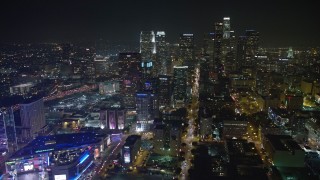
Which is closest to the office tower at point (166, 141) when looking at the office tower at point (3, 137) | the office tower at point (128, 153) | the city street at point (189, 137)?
the city street at point (189, 137)

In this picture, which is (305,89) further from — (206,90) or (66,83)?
(66,83)

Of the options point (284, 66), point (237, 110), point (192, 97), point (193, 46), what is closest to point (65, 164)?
point (237, 110)

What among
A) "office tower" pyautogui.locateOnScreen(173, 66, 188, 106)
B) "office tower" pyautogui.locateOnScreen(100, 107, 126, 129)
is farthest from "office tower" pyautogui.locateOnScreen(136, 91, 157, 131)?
"office tower" pyautogui.locateOnScreen(173, 66, 188, 106)

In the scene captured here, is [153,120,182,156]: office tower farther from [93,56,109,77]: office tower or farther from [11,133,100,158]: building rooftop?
[93,56,109,77]: office tower

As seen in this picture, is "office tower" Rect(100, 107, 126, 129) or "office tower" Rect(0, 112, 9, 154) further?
"office tower" Rect(100, 107, 126, 129)

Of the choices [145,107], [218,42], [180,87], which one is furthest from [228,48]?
[145,107]

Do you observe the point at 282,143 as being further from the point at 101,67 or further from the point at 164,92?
the point at 101,67

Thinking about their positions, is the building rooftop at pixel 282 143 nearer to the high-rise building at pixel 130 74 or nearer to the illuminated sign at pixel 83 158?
the illuminated sign at pixel 83 158
